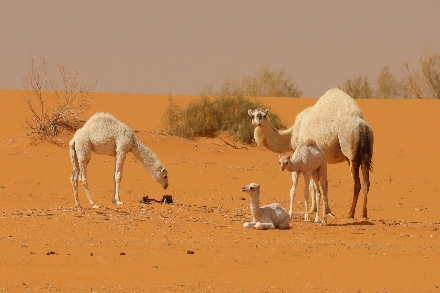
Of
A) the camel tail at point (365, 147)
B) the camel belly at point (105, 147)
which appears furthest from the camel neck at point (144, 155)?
the camel tail at point (365, 147)

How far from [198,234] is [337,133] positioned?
14.2 ft

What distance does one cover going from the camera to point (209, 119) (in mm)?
32062

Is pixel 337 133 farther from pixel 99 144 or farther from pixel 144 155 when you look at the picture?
pixel 99 144

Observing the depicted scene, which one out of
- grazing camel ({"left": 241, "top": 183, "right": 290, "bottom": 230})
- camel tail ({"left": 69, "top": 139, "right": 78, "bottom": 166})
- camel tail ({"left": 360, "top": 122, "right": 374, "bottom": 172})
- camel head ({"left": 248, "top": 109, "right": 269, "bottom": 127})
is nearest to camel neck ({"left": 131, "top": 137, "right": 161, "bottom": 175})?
camel tail ({"left": 69, "top": 139, "right": 78, "bottom": 166})

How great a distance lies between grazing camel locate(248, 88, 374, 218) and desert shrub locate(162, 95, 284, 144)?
13.6 metres

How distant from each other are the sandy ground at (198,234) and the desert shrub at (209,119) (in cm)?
434

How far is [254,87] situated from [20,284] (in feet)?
156

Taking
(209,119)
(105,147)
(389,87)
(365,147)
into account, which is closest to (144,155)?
(105,147)

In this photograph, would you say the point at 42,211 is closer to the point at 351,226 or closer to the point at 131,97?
the point at 351,226

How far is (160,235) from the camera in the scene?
494 inches

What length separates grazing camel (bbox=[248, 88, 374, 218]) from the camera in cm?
Result: 1551

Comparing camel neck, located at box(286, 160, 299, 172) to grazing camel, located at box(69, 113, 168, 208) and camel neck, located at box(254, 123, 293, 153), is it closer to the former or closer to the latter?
camel neck, located at box(254, 123, 293, 153)

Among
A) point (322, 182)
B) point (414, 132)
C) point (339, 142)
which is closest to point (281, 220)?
point (322, 182)

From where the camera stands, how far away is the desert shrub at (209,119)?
3134 centimetres
